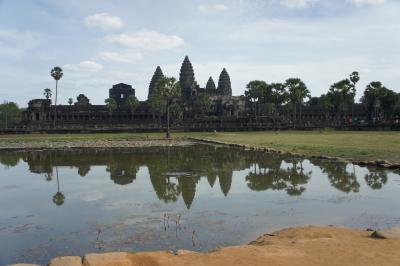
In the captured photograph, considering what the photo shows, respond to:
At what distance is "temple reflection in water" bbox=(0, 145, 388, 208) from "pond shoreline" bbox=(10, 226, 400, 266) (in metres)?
6.35

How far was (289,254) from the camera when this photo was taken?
917 cm

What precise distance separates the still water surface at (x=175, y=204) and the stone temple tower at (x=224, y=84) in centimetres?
11277

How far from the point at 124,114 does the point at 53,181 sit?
9765cm

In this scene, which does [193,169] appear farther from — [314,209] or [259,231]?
[259,231]

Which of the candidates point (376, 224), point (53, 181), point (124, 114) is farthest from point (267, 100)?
point (376, 224)

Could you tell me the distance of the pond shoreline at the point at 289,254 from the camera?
8680mm

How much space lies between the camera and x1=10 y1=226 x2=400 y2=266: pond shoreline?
28.5 feet

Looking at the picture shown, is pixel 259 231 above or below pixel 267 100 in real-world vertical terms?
below

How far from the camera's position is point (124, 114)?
120 metres

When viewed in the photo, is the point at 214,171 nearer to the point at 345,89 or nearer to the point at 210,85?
the point at 345,89

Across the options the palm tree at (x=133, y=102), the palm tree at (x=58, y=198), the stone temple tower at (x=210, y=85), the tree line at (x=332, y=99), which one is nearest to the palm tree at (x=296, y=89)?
the tree line at (x=332, y=99)

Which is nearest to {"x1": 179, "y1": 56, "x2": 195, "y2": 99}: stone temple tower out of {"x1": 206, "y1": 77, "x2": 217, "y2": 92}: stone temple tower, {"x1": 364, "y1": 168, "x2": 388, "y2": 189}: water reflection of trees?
{"x1": 206, "y1": 77, "x2": 217, "y2": 92}: stone temple tower

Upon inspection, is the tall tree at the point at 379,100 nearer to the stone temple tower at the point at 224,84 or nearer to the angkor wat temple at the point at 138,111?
the angkor wat temple at the point at 138,111

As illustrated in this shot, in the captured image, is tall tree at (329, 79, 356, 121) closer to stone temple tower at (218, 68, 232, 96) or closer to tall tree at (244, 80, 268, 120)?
tall tree at (244, 80, 268, 120)
